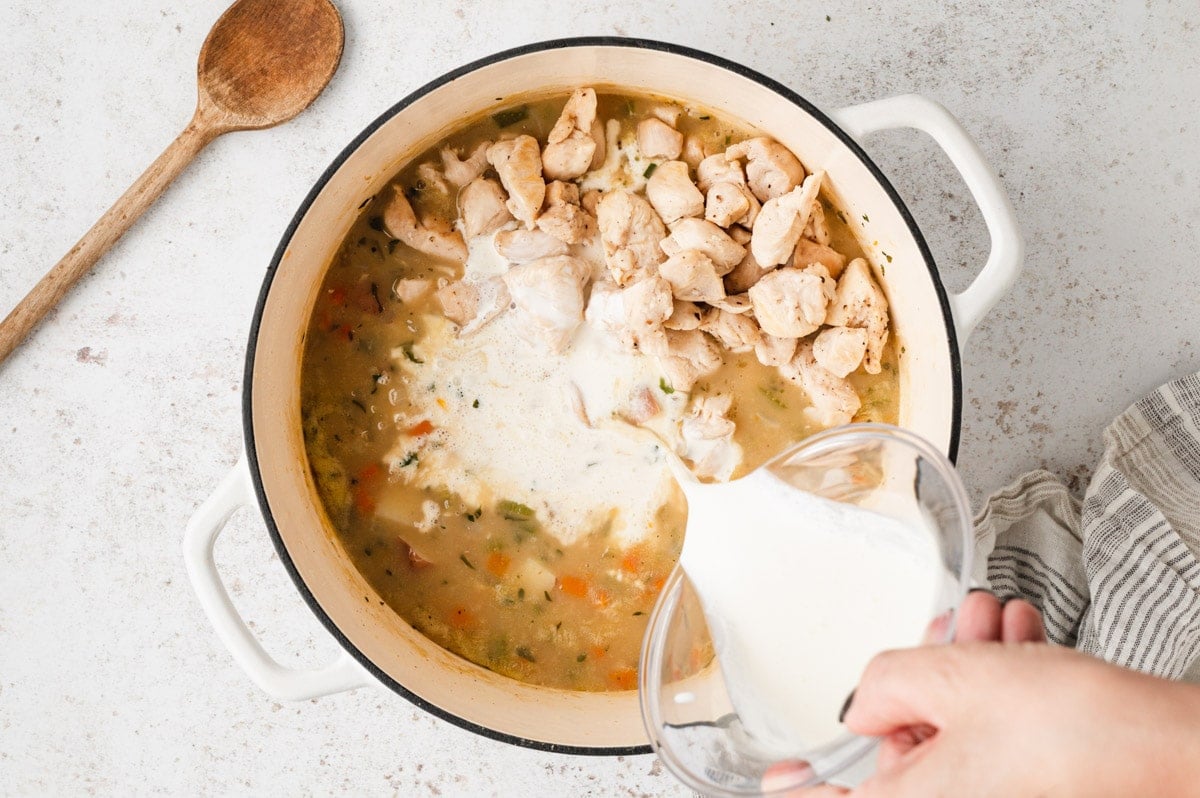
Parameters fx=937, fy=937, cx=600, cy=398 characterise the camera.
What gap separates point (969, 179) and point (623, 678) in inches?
41.2

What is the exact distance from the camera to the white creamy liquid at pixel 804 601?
42.6 inches

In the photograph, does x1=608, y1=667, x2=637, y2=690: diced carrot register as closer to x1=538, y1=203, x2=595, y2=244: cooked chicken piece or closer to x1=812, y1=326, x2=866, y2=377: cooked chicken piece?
x1=812, y1=326, x2=866, y2=377: cooked chicken piece

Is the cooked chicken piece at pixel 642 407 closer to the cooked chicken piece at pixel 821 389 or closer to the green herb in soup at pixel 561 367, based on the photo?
the green herb in soup at pixel 561 367

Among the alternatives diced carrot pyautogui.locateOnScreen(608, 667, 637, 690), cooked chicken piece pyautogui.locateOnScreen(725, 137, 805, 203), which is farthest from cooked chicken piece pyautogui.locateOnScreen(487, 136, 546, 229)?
diced carrot pyautogui.locateOnScreen(608, 667, 637, 690)

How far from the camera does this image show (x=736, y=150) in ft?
5.36

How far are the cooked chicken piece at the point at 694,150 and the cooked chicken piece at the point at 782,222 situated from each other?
Answer: 6.2 inches

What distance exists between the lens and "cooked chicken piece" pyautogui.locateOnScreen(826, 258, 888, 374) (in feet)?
5.29

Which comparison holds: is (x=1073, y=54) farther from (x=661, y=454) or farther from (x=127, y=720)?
(x=127, y=720)

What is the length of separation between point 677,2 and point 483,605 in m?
1.15

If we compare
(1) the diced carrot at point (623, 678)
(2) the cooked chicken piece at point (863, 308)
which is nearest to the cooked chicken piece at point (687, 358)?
(2) the cooked chicken piece at point (863, 308)

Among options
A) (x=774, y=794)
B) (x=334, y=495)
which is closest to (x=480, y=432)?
(x=334, y=495)

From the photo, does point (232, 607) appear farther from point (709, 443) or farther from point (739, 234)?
point (739, 234)

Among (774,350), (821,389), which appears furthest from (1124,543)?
(774,350)

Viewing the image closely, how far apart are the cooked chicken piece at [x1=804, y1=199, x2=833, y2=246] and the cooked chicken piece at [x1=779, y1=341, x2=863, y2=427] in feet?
0.60
